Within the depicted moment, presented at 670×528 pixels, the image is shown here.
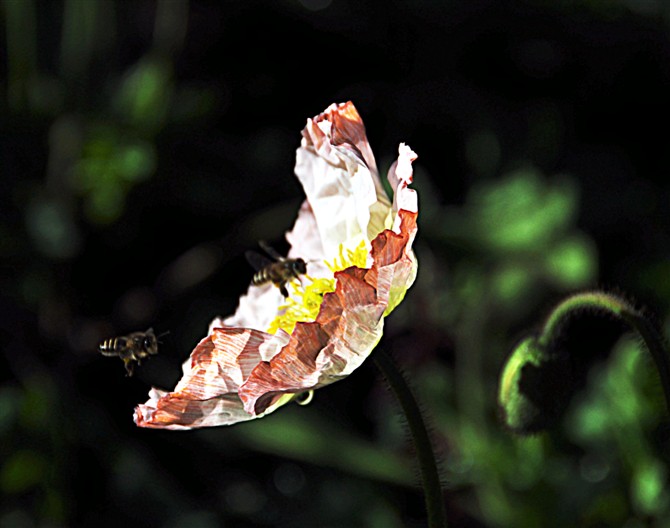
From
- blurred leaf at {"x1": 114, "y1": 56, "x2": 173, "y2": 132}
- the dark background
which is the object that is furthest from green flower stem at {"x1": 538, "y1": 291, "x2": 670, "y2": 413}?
blurred leaf at {"x1": 114, "y1": 56, "x2": 173, "y2": 132}

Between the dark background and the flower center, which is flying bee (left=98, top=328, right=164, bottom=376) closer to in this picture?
the flower center

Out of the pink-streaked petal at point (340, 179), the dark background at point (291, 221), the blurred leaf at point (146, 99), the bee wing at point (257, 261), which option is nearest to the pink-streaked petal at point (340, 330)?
the pink-streaked petal at point (340, 179)

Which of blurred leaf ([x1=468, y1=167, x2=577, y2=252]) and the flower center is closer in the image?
the flower center

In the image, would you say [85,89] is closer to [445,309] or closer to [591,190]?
[445,309]

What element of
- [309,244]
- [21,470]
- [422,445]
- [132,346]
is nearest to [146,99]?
[21,470]

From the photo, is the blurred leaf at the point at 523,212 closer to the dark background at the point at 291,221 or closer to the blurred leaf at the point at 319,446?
the dark background at the point at 291,221

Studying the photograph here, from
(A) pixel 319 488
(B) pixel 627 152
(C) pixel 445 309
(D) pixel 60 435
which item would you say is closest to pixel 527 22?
(B) pixel 627 152

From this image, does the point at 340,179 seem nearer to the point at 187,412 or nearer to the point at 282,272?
the point at 282,272
